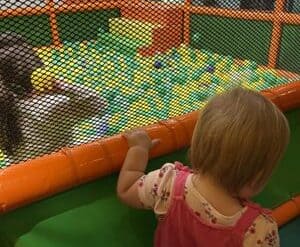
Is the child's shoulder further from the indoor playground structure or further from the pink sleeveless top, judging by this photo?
the indoor playground structure

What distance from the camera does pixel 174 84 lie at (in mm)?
1656

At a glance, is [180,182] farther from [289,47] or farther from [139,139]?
[289,47]

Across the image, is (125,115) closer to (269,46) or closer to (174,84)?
(174,84)

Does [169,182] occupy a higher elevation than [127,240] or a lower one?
higher

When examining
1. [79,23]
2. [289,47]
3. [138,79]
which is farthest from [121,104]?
[289,47]

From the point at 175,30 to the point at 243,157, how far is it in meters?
1.39

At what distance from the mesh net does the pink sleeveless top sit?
12.0 inches

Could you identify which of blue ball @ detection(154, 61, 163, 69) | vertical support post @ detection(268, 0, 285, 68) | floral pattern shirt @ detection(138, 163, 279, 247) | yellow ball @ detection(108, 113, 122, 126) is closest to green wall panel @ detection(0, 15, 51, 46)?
yellow ball @ detection(108, 113, 122, 126)

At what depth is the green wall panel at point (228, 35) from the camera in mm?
1431

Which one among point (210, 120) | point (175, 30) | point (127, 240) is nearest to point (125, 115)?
point (127, 240)

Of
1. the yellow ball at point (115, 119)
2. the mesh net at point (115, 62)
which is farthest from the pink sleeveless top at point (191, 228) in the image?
the yellow ball at point (115, 119)

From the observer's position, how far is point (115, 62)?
1.57 metres

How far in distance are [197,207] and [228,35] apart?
0.97 m

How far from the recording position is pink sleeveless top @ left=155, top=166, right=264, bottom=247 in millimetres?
584
